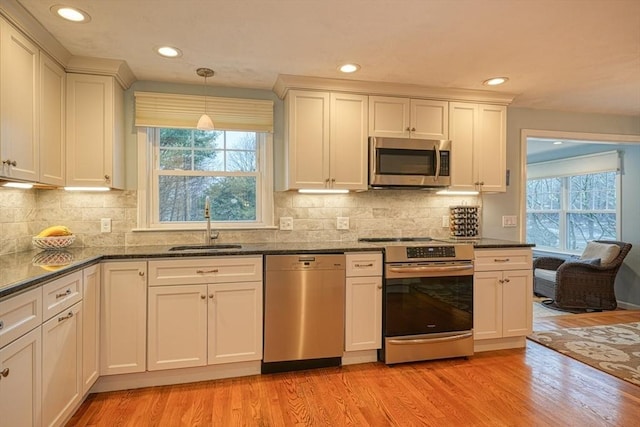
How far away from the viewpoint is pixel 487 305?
119 inches

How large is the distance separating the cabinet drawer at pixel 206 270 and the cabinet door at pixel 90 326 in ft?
1.08

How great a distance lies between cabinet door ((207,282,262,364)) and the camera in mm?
2516

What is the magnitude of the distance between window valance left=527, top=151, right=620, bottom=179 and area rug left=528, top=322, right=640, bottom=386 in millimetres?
2401

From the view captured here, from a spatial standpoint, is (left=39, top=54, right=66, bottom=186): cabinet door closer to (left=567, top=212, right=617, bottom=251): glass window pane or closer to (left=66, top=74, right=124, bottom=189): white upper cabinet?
(left=66, top=74, right=124, bottom=189): white upper cabinet

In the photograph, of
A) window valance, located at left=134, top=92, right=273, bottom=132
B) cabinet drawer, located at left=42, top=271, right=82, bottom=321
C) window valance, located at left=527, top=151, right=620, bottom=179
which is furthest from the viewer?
window valance, located at left=527, top=151, right=620, bottom=179

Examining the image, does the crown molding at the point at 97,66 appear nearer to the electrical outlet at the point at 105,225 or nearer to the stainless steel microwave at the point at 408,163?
the electrical outlet at the point at 105,225

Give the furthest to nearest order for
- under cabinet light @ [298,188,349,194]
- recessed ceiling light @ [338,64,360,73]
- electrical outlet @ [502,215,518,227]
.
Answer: electrical outlet @ [502,215,518,227] → under cabinet light @ [298,188,349,194] → recessed ceiling light @ [338,64,360,73]

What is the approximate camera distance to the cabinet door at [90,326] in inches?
84.0

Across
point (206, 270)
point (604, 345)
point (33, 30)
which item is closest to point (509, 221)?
point (604, 345)

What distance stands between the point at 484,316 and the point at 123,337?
280 cm

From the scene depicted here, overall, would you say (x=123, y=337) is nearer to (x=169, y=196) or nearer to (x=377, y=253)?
(x=169, y=196)

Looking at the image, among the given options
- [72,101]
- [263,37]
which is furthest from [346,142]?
[72,101]

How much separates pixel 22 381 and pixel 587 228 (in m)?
7.08

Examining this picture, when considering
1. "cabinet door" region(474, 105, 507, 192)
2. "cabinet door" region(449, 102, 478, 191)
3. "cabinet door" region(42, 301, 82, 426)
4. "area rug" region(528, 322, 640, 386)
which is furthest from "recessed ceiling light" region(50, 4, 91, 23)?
"area rug" region(528, 322, 640, 386)
